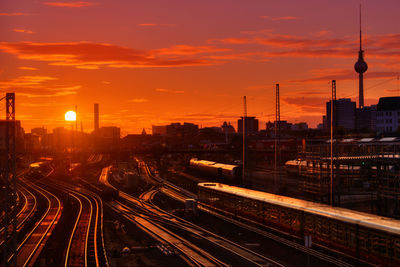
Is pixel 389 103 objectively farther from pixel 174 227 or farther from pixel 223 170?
pixel 174 227

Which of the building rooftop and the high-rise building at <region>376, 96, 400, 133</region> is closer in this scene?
the high-rise building at <region>376, 96, 400, 133</region>

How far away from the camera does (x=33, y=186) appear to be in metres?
88.6

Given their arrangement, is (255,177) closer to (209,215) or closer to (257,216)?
(209,215)

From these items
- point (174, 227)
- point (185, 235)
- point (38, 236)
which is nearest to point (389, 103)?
point (174, 227)

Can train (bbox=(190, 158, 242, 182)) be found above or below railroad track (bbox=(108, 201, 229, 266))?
above

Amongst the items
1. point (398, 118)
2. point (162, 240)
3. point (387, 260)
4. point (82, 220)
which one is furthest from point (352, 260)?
→ point (398, 118)

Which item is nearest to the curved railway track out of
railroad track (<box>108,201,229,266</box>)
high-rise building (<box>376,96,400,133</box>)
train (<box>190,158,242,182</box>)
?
railroad track (<box>108,201,229,266</box>)

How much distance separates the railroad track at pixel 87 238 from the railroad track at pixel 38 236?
2279mm

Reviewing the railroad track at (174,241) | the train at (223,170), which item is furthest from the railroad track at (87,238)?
the train at (223,170)

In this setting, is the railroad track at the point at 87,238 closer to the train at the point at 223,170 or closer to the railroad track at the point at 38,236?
the railroad track at the point at 38,236

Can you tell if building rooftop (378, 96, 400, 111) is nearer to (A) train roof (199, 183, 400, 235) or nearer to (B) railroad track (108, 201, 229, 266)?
(B) railroad track (108, 201, 229, 266)

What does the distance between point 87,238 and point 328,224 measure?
2049 cm

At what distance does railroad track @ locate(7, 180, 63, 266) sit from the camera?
3231cm

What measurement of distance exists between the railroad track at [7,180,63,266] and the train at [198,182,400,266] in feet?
57.4
